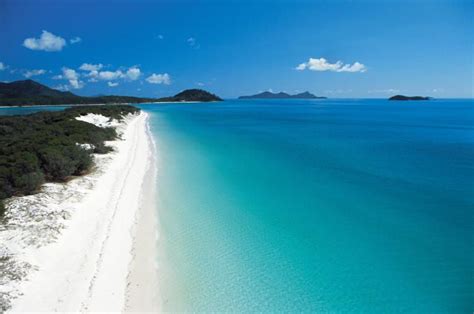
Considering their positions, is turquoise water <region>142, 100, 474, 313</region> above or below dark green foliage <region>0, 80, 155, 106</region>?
below

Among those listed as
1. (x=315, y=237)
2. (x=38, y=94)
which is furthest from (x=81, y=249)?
(x=38, y=94)

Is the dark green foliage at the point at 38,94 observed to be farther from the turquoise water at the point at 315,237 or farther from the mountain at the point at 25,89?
the turquoise water at the point at 315,237

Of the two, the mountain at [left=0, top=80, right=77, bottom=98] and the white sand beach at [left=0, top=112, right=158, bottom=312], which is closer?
the white sand beach at [left=0, top=112, right=158, bottom=312]

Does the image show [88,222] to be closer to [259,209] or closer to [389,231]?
[259,209]

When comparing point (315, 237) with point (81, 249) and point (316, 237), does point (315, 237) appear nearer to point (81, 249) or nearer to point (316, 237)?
point (316, 237)

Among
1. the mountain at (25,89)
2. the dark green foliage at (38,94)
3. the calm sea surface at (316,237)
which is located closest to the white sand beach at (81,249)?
the calm sea surface at (316,237)

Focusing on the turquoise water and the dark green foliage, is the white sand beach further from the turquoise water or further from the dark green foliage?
the dark green foliage

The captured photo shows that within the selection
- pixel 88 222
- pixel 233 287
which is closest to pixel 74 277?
pixel 88 222

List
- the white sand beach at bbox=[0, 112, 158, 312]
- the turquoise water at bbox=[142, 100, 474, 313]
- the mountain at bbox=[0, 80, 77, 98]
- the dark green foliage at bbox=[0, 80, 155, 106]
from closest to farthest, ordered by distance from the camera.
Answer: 1. the white sand beach at bbox=[0, 112, 158, 312]
2. the turquoise water at bbox=[142, 100, 474, 313]
3. the dark green foliage at bbox=[0, 80, 155, 106]
4. the mountain at bbox=[0, 80, 77, 98]

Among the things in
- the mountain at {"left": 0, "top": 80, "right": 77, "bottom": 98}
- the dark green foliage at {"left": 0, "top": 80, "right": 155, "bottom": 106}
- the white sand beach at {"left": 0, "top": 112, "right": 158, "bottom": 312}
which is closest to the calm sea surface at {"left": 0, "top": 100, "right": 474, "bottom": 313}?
the white sand beach at {"left": 0, "top": 112, "right": 158, "bottom": 312}
